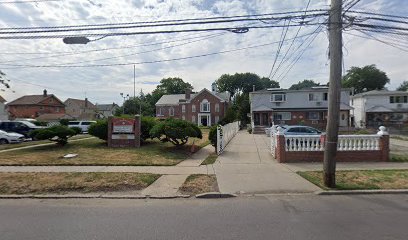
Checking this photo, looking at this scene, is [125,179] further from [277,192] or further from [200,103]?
[200,103]

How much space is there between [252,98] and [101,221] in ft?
130

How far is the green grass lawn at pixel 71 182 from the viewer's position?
26.4 feet

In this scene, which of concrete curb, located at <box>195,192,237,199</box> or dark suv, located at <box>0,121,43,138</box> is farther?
dark suv, located at <box>0,121,43,138</box>

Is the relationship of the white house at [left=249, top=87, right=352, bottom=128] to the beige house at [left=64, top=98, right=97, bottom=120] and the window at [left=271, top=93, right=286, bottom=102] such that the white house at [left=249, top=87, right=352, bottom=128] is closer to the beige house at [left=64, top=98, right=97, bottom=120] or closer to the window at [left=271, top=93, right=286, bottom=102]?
the window at [left=271, top=93, right=286, bottom=102]

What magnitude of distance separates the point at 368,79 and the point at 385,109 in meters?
38.0

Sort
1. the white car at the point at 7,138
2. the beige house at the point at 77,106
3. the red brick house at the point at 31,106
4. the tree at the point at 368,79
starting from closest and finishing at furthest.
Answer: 1. the white car at the point at 7,138
2. the red brick house at the point at 31,106
3. the tree at the point at 368,79
4. the beige house at the point at 77,106

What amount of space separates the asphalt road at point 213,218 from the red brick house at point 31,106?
237ft

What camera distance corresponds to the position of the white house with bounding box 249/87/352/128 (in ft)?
136

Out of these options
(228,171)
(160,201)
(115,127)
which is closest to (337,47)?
(228,171)

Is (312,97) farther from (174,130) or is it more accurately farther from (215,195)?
(215,195)

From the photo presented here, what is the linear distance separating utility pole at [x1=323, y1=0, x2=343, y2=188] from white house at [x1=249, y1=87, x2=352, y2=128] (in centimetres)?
3323

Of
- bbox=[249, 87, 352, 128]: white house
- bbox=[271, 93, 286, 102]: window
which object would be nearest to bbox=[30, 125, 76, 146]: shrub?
bbox=[249, 87, 352, 128]: white house

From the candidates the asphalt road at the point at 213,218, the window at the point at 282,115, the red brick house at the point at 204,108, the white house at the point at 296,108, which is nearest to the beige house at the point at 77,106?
the red brick house at the point at 204,108

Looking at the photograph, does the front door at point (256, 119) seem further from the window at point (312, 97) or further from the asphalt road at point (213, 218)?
the asphalt road at point (213, 218)
